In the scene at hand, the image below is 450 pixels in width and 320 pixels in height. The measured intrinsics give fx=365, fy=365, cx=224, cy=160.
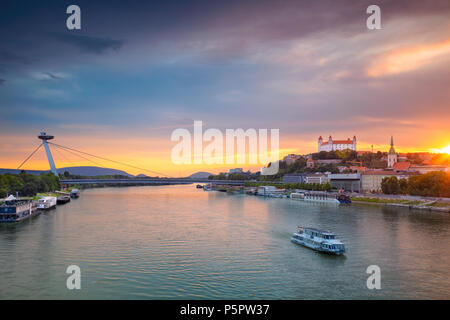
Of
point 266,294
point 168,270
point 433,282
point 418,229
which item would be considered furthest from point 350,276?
point 418,229

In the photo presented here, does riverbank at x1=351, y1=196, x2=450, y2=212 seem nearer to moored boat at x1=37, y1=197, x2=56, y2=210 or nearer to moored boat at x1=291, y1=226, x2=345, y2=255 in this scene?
moored boat at x1=291, y1=226, x2=345, y2=255

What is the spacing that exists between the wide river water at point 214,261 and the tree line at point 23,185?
13.0 metres

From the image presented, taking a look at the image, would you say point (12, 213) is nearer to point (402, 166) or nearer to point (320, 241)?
point (320, 241)

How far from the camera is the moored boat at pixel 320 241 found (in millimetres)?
11250

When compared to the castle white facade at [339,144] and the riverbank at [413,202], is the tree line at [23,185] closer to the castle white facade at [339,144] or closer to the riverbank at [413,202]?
the riverbank at [413,202]

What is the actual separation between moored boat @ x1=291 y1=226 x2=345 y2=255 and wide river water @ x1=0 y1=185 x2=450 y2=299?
0.87 feet

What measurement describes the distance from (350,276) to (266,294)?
8.75ft

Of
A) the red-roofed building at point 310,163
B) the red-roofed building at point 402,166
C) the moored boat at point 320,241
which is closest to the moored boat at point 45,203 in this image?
the moored boat at point 320,241

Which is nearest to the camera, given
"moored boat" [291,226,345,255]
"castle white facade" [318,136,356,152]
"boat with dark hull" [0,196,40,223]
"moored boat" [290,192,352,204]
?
"moored boat" [291,226,345,255]

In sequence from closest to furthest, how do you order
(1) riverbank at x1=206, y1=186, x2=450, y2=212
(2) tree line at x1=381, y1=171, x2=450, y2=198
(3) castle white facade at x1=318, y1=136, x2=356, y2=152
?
(1) riverbank at x1=206, y1=186, x2=450, y2=212
(2) tree line at x1=381, y1=171, x2=450, y2=198
(3) castle white facade at x1=318, y1=136, x2=356, y2=152

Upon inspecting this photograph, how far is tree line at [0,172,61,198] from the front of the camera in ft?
90.8

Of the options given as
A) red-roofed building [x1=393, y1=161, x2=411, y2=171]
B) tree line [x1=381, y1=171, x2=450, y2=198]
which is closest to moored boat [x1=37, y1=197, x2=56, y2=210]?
tree line [x1=381, y1=171, x2=450, y2=198]
